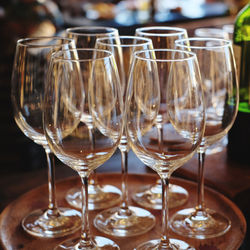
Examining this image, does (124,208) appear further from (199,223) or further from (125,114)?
(125,114)

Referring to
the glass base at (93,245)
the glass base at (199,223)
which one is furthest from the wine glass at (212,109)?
the glass base at (93,245)

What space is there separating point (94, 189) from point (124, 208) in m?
0.11

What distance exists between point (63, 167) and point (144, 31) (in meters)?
0.40

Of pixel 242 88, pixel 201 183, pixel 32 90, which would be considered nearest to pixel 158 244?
pixel 201 183

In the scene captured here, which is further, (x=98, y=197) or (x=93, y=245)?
(x=98, y=197)

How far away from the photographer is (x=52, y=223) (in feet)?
2.63

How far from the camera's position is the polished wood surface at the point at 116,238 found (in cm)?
73

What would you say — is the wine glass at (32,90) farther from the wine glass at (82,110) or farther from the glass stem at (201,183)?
the glass stem at (201,183)

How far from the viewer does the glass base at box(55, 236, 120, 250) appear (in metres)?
0.71

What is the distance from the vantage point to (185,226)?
2.57 feet

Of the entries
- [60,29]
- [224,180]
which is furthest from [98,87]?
[60,29]

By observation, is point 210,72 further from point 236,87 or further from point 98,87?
point 98,87

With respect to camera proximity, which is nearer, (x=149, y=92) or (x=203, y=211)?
(x=149, y=92)

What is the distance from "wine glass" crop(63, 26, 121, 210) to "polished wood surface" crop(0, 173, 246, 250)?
0.02 m
